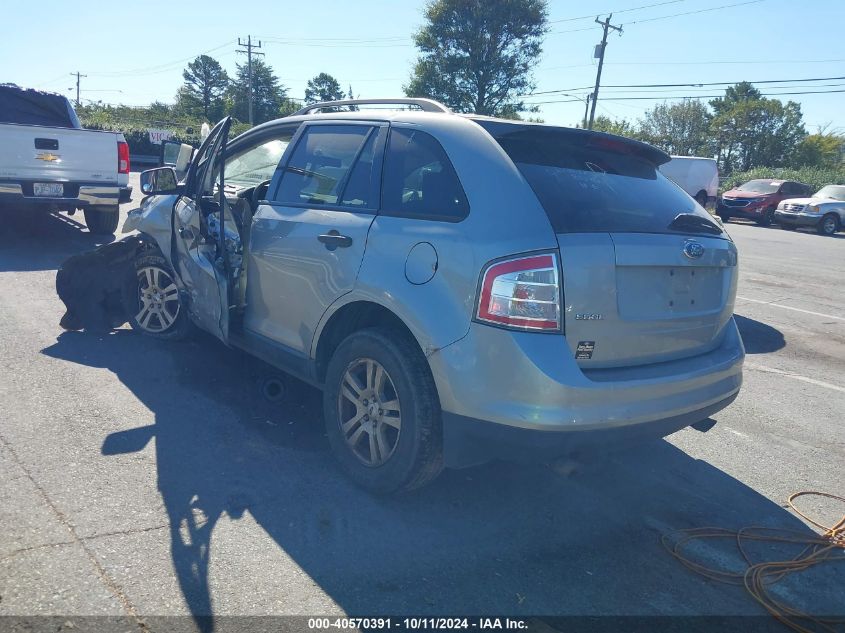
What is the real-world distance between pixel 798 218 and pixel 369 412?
24514 mm

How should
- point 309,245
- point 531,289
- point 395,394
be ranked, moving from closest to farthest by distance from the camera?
1. point 531,289
2. point 395,394
3. point 309,245

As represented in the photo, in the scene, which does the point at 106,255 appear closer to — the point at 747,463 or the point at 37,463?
the point at 37,463

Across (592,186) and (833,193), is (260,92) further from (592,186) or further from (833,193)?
(592,186)

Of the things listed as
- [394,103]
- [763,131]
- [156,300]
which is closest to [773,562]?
[394,103]

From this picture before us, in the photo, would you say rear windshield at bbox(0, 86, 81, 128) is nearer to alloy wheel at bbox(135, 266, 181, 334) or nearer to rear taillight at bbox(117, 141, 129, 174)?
rear taillight at bbox(117, 141, 129, 174)

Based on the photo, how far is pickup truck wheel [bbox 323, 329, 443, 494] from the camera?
3322mm

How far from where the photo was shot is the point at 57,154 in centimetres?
977

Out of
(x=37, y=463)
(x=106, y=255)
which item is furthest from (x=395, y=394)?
(x=106, y=255)

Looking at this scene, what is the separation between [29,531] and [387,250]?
205cm

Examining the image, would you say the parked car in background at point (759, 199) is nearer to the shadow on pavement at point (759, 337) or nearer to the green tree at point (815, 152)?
the shadow on pavement at point (759, 337)

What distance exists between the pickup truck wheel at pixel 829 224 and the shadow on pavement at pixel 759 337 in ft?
61.1

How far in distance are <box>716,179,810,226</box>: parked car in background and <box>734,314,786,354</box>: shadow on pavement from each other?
19394 millimetres

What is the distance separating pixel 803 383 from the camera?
6074 millimetres

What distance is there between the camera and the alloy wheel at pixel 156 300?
19.1ft
